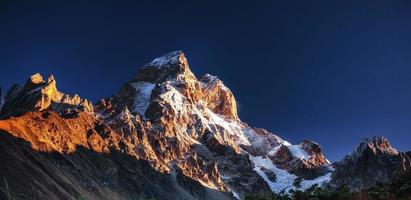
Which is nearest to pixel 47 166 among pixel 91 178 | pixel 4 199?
pixel 91 178

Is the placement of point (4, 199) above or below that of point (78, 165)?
below

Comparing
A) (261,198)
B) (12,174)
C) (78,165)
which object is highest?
(78,165)

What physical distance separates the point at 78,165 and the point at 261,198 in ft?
615

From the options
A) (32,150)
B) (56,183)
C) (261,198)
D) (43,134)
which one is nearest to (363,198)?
(261,198)

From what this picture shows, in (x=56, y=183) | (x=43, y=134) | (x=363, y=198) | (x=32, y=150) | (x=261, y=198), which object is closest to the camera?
(x=363, y=198)

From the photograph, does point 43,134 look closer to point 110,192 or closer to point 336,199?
point 110,192

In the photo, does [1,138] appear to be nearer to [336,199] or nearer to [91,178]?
[91,178]

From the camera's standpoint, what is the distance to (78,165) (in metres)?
194

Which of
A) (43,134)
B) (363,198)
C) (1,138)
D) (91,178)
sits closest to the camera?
(363,198)

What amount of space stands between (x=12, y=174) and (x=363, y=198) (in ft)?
411

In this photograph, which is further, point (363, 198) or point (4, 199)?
point (4, 199)

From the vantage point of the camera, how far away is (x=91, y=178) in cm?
18600

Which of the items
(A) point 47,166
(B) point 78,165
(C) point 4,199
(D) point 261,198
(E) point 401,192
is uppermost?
(B) point 78,165

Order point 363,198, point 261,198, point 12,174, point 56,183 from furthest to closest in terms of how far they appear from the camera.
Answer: point 56,183 < point 12,174 < point 261,198 < point 363,198
